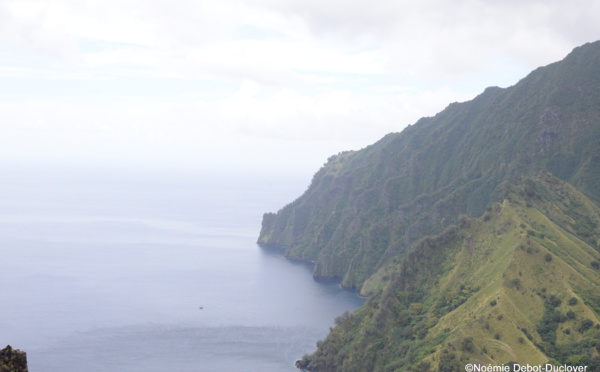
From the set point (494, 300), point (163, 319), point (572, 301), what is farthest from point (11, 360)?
point (163, 319)

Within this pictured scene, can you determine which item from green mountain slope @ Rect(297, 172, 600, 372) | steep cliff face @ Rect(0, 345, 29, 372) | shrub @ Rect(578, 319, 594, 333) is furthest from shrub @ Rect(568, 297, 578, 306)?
steep cliff face @ Rect(0, 345, 29, 372)

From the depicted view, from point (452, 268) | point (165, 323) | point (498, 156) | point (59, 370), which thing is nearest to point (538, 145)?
point (498, 156)

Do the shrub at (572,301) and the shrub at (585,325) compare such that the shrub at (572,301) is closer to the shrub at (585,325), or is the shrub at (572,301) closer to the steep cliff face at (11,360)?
the shrub at (585,325)

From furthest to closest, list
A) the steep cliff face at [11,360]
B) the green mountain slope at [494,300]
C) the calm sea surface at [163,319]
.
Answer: the calm sea surface at [163,319], the green mountain slope at [494,300], the steep cliff face at [11,360]

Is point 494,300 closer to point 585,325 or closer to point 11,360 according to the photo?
point 585,325

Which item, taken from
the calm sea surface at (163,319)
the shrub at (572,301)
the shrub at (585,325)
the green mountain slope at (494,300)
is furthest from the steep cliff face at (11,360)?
the calm sea surface at (163,319)

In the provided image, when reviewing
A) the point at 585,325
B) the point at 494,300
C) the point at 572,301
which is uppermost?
the point at 494,300
